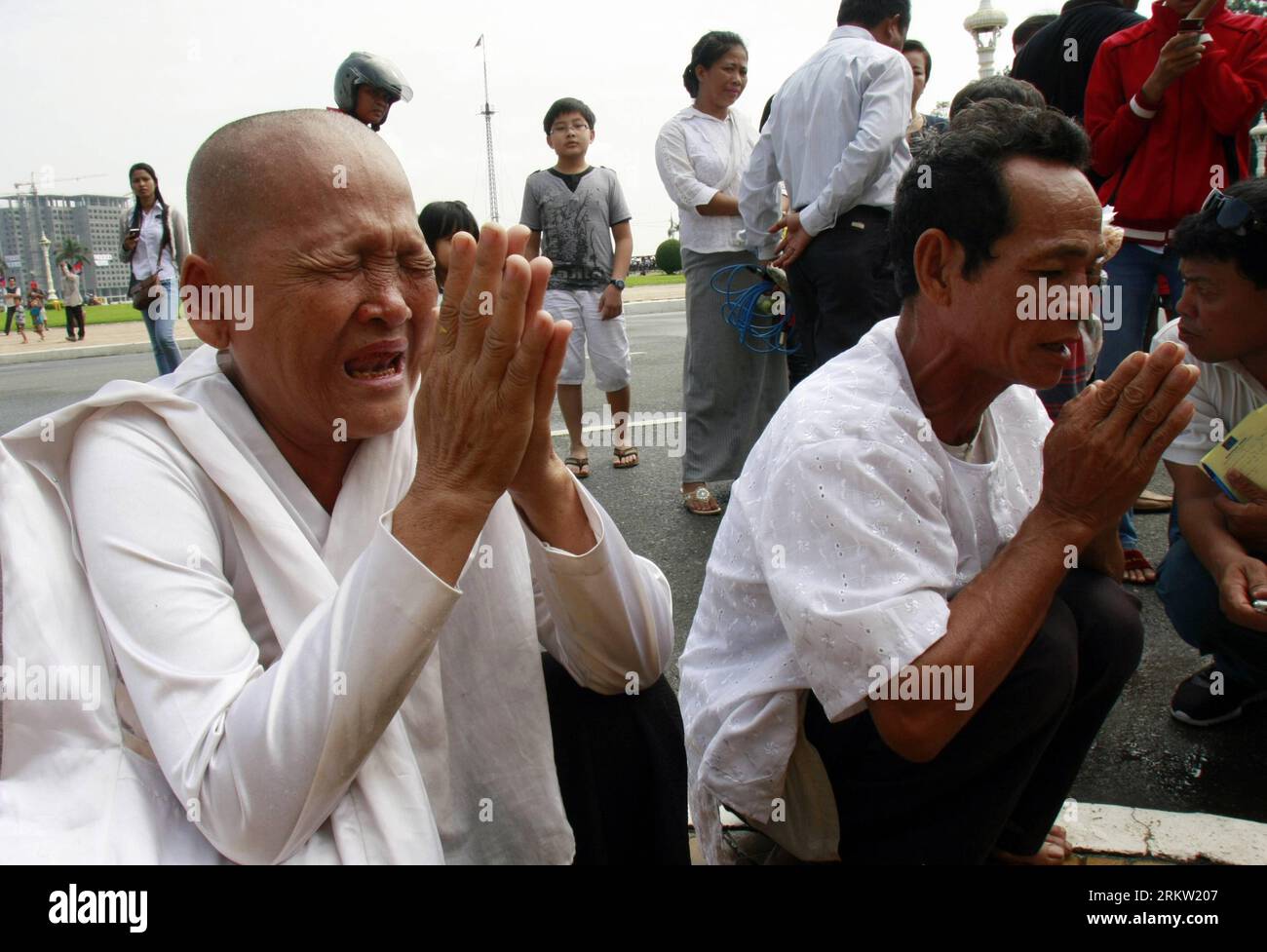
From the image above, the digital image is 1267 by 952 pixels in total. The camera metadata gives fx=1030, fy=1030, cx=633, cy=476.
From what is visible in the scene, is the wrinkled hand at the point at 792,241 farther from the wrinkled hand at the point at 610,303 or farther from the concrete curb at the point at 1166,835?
the concrete curb at the point at 1166,835

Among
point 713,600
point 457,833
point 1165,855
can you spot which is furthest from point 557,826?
point 1165,855

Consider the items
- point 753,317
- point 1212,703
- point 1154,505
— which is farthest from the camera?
point 753,317

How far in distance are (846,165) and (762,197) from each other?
0.67 m

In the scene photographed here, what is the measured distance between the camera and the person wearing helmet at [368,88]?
327 centimetres

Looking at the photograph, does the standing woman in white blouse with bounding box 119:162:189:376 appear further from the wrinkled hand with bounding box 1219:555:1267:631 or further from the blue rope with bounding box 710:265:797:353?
the wrinkled hand with bounding box 1219:555:1267:631

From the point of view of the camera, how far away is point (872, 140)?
13.5ft

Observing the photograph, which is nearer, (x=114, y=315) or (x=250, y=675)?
(x=250, y=675)

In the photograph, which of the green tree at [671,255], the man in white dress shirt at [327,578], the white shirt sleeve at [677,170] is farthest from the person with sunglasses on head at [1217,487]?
the green tree at [671,255]

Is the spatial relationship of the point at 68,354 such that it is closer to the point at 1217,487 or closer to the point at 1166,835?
the point at 1217,487

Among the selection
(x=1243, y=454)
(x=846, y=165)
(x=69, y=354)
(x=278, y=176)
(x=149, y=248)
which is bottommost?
(x=69, y=354)

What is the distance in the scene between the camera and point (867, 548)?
170 cm

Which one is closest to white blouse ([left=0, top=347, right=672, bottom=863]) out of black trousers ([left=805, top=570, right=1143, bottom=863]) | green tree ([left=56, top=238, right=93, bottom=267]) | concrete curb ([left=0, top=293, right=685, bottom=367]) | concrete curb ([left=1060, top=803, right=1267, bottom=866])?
black trousers ([left=805, top=570, right=1143, bottom=863])

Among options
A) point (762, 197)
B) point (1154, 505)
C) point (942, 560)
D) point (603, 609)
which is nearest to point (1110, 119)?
point (762, 197)
